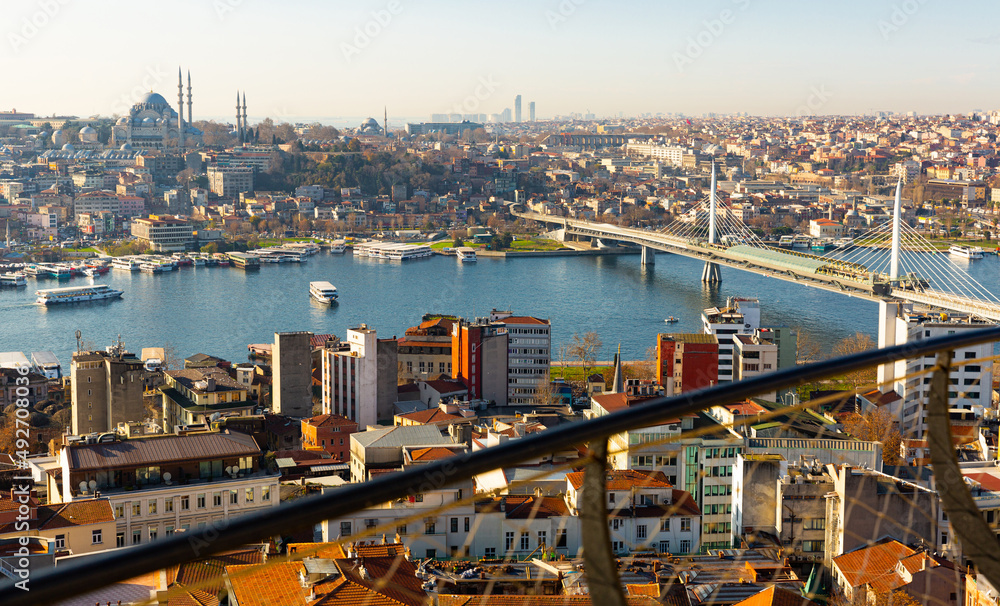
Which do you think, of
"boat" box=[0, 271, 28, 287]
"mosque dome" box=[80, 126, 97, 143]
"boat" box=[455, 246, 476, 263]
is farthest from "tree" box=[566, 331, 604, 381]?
"mosque dome" box=[80, 126, 97, 143]

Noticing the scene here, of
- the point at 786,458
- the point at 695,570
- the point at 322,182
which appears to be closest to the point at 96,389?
the point at 786,458

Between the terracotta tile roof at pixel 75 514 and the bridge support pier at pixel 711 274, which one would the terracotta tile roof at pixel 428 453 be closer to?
the terracotta tile roof at pixel 75 514

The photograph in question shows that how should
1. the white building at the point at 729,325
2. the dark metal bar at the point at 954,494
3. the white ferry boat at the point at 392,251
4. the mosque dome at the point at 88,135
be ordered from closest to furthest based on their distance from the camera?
the dark metal bar at the point at 954,494 < the white building at the point at 729,325 < the white ferry boat at the point at 392,251 < the mosque dome at the point at 88,135

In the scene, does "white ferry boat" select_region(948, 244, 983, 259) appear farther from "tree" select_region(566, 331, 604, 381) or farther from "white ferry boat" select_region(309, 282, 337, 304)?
"white ferry boat" select_region(309, 282, 337, 304)

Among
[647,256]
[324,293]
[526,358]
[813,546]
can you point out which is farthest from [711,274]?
[813,546]

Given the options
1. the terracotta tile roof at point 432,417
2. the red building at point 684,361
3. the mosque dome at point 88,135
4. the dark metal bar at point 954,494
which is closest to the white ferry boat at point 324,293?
the red building at point 684,361

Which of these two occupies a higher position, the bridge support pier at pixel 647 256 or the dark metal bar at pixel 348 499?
the dark metal bar at pixel 348 499
